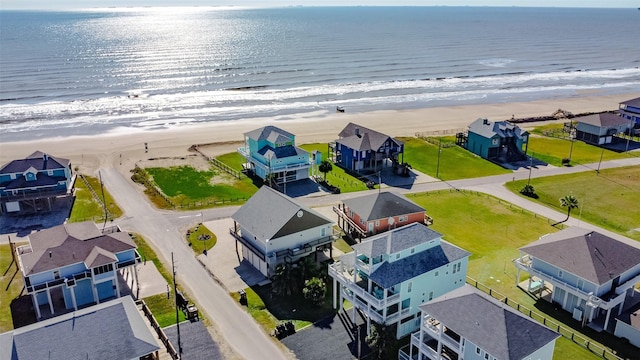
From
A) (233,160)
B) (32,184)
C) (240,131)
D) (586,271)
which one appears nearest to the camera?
(586,271)

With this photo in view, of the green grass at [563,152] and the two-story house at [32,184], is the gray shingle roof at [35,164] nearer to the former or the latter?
the two-story house at [32,184]

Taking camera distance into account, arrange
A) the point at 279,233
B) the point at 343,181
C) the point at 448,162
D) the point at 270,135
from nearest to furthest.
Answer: the point at 279,233, the point at 270,135, the point at 343,181, the point at 448,162

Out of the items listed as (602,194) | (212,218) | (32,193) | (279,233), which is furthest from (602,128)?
(32,193)

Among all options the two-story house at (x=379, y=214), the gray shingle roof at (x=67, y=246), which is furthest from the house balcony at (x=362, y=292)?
the gray shingle roof at (x=67, y=246)

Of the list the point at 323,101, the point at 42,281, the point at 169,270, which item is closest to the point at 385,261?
the point at 169,270

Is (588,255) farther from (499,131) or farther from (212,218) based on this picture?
(499,131)

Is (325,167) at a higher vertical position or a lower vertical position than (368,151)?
lower
